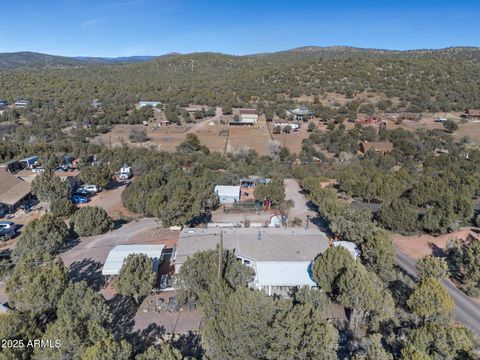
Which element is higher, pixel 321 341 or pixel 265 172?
pixel 321 341

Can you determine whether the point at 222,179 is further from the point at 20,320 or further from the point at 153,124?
the point at 153,124

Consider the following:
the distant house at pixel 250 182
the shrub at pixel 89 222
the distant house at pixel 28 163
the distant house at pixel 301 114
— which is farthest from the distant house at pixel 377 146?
the distant house at pixel 28 163

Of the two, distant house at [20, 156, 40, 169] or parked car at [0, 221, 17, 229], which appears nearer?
parked car at [0, 221, 17, 229]

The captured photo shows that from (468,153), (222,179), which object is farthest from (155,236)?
(468,153)

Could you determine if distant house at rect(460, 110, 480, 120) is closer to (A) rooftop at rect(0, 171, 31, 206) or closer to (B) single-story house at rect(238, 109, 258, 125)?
(B) single-story house at rect(238, 109, 258, 125)

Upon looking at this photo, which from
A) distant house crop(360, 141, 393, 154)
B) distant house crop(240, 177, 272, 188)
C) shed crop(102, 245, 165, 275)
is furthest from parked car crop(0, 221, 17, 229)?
distant house crop(360, 141, 393, 154)

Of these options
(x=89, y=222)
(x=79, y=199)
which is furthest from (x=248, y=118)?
(x=89, y=222)

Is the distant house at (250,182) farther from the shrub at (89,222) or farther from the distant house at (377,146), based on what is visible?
the distant house at (377,146)
